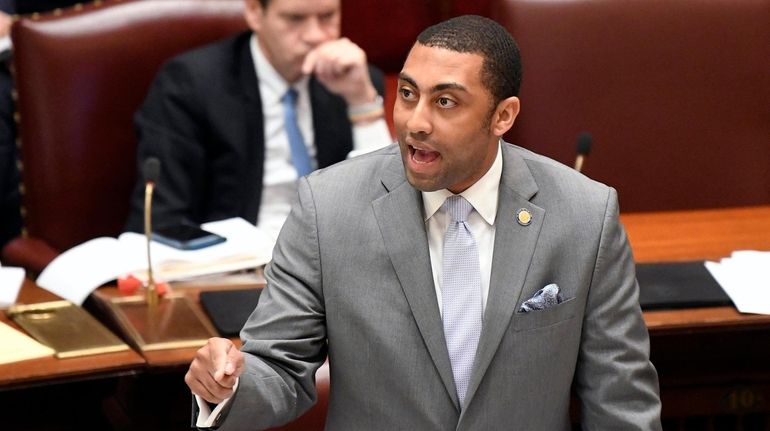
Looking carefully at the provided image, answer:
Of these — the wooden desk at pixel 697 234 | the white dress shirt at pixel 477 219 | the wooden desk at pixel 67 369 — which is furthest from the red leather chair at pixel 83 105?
the white dress shirt at pixel 477 219

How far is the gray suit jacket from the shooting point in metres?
1.76

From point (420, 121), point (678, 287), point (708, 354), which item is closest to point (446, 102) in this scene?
point (420, 121)

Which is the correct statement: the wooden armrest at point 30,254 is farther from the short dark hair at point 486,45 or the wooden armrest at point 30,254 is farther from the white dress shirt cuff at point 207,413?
the short dark hair at point 486,45

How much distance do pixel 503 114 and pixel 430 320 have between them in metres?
0.28

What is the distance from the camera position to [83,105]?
283 cm

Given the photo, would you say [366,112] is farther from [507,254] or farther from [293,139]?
[507,254]

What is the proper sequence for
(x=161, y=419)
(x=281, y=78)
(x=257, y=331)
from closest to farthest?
(x=257, y=331)
(x=161, y=419)
(x=281, y=78)

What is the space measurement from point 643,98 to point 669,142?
0.39 ft

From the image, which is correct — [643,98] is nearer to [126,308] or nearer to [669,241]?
[669,241]

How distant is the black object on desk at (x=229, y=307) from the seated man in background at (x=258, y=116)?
0.41m

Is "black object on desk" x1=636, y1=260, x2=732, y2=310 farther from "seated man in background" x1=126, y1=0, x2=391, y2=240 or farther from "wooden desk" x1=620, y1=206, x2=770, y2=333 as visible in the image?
"seated man in background" x1=126, y1=0, x2=391, y2=240

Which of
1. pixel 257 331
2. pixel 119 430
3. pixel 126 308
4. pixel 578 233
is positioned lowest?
pixel 119 430

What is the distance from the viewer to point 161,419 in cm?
226

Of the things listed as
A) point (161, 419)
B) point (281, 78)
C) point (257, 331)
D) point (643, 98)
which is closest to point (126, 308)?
point (161, 419)
